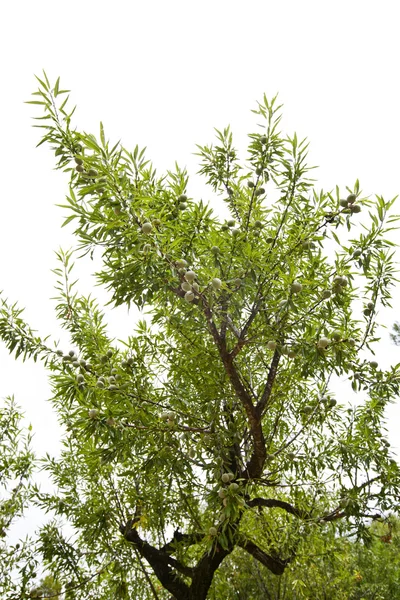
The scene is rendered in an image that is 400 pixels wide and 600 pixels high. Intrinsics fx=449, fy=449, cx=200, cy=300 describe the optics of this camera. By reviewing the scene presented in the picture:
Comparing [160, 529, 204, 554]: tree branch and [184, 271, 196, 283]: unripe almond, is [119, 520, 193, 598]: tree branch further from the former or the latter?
[184, 271, 196, 283]: unripe almond

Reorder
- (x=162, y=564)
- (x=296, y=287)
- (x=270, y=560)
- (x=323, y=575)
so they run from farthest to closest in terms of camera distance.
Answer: (x=323, y=575) → (x=162, y=564) → (x=270, y=560) → (x=296, y=287)

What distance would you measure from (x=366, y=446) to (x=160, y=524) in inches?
65.5

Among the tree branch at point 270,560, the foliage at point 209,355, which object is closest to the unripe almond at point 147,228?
the foliage at point 209,355

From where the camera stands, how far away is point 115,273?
204cm

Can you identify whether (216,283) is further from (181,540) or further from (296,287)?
(181,540)

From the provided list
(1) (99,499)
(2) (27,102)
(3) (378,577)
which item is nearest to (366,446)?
(1) (99,499)

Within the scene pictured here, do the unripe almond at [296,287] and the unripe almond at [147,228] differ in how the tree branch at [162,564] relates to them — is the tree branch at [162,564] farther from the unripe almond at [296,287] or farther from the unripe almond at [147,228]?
the unripe almond at [147,228]

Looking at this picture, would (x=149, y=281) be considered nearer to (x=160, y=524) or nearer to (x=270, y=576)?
(x=160, y=524)

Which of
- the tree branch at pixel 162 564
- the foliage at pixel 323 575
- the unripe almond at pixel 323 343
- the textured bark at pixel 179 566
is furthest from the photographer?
the foliage at pixel 323 575

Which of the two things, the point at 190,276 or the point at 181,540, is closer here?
the point at 190,276

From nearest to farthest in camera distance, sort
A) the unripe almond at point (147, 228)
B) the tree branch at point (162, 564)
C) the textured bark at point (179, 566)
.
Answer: the unripe almond at point (147, 228) → the textured bark at point (179, 566) → the tree branch at point (162, 564)

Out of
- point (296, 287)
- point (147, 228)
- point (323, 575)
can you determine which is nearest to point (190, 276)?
point (147, 228)

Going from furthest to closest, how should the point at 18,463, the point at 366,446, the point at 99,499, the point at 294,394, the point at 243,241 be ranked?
the point at 18,463 < the point at 99,499 < the point at 294,394 < the point at 366,446 < the point at 243,241

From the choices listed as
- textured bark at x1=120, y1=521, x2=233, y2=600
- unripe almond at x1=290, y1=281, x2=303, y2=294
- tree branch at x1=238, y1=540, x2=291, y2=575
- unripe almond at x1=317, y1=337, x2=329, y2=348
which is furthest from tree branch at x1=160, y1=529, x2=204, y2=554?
unripe almond at x1=290, y1=281, x2=303, y2=294
